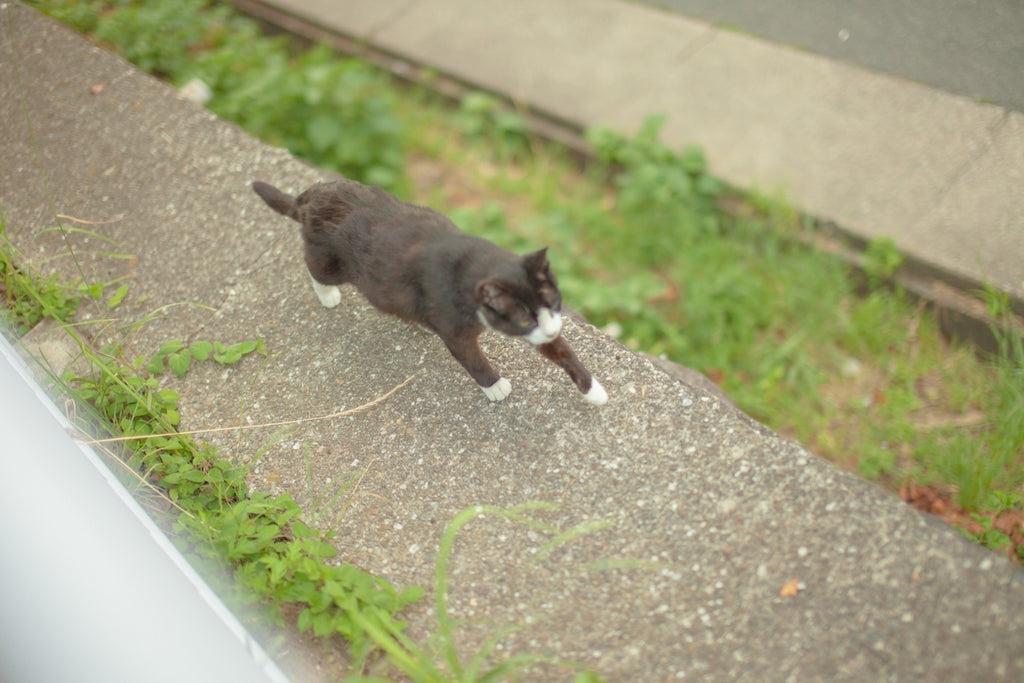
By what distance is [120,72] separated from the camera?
3.53 metres

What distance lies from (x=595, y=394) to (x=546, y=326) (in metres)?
0.34

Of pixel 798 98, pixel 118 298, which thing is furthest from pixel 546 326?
pixel 798 98

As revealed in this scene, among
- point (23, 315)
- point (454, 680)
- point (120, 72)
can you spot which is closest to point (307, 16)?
point (120, 72)

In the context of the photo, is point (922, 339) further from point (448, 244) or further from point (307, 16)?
point (307, 16)

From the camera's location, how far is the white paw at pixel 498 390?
2.29 meters

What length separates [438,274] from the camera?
6.98 ft

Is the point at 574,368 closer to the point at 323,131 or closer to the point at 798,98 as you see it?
the point at 798,98

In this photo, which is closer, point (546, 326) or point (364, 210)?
point (546, 326)

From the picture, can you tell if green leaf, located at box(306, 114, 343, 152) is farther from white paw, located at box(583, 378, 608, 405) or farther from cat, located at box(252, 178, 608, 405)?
white paw, located at box(583, 378, 608, 405)

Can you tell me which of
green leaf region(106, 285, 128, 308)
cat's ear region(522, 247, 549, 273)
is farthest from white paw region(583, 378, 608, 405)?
green leaf region(106, 285, 128, 308)

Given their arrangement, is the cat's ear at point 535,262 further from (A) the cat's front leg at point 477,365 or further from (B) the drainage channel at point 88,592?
(B) the drainage channel at point 88,592

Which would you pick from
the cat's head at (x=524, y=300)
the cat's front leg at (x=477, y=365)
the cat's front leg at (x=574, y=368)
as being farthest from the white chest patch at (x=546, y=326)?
the cat's front leg at (x=477, y=365)

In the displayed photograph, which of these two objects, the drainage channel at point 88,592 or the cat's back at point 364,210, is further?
the cat's back at point 364,210

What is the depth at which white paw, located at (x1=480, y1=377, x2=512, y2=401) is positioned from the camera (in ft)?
7.52
